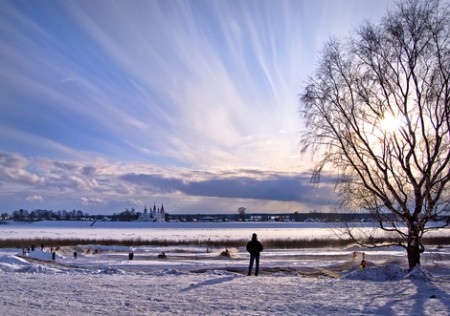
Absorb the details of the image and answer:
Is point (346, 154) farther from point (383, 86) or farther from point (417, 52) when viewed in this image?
point (417, 52)

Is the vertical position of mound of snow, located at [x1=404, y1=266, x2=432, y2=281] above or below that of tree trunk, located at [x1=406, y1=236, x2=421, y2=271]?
below

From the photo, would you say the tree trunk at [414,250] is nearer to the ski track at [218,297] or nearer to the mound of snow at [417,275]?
the mound of snow at [417,275]

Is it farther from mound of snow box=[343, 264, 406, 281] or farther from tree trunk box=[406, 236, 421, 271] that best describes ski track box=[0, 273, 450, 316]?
tree trunk box=[406, 236, 421, 271]

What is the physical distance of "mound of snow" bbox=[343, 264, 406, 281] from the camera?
15625 millimetres

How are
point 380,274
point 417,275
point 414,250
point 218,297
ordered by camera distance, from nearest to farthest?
point 218,297 → point 417,275 → point 380,274 → point 414,250

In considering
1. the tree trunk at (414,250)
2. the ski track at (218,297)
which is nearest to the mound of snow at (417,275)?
the ski track at (218,297)

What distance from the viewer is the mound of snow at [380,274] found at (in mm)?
15625

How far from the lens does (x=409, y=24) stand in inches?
676

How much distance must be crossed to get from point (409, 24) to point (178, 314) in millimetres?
13973

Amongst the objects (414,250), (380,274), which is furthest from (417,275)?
(414,250)

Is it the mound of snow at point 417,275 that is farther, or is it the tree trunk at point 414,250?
the tree trunk at point 414,250

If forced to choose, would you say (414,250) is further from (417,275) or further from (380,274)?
(417,275)

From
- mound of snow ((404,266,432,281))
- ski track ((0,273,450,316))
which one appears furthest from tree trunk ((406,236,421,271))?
ski track ((0,273,450,316))

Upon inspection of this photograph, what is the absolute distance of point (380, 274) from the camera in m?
15.9
